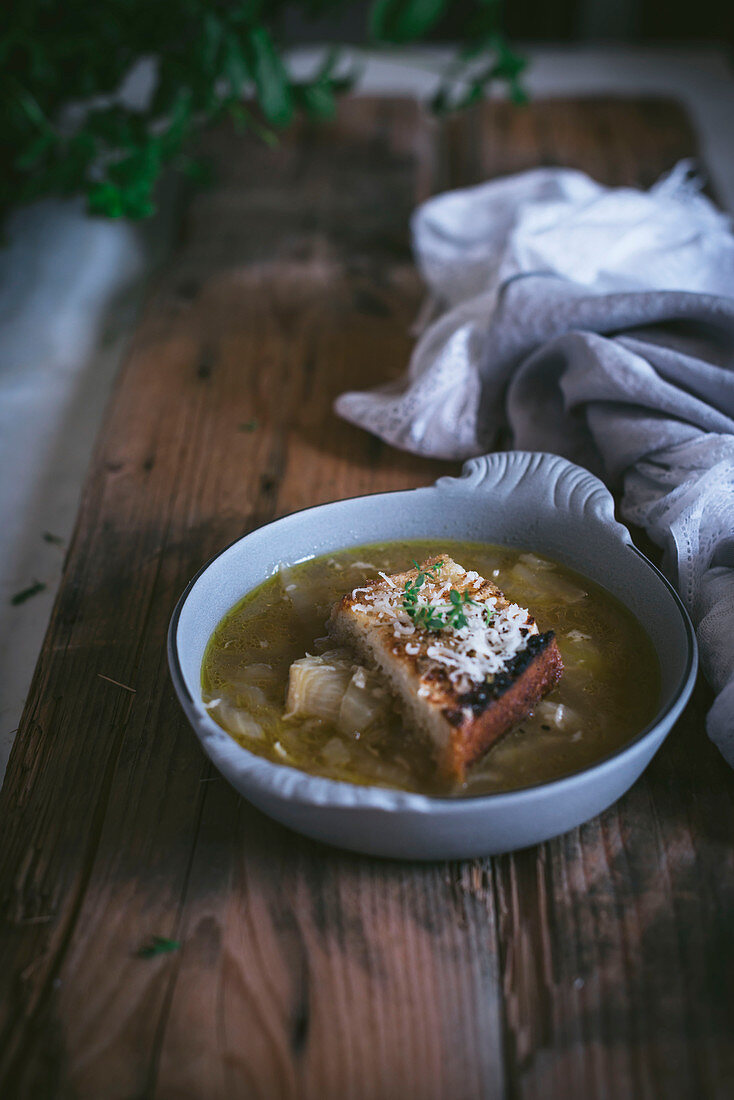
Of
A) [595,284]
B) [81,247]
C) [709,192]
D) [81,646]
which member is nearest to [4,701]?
[81,646]

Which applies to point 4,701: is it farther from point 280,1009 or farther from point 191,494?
point 280,1009

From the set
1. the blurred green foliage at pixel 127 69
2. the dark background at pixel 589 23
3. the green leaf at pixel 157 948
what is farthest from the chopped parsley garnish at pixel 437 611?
the dark background at pixel 589 23

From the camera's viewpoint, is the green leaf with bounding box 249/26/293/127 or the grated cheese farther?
the green leaf with bounding box 249/26/293/127

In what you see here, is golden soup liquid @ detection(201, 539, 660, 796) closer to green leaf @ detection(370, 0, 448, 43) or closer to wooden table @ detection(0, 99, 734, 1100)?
wooden table @ detection(0, 99, 734, 1100)

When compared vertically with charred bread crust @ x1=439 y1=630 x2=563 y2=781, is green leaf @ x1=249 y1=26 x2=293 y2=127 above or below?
above

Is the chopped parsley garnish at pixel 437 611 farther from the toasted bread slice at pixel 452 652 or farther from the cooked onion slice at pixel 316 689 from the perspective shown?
the cooked onion slice at pixel 316 689

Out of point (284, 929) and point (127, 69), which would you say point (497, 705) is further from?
point (127, 69)

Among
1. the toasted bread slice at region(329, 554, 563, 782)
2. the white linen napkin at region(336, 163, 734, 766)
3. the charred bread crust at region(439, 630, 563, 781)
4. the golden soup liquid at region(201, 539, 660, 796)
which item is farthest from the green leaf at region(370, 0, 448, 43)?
the charred bread crust at region(439, 630, 563, 781)

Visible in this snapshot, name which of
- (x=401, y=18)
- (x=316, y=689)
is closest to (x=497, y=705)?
(x=316, y=689)
